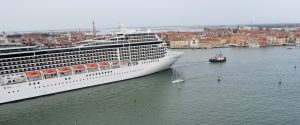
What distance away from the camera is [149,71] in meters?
27.9

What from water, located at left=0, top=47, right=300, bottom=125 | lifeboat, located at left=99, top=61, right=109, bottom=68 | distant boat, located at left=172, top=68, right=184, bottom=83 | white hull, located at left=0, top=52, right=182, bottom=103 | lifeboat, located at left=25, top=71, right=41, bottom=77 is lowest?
water, located at left=0, top=47, right=300, bottom=125

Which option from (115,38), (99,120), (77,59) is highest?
(115,38)

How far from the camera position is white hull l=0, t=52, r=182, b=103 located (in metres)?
20.4

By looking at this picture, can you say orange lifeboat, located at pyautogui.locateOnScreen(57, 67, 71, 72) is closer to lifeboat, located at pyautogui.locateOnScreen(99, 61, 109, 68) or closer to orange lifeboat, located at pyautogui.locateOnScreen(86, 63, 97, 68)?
orange lifeboat, located at pyautogui.locateOnScreen(86, 63, 97, 68)

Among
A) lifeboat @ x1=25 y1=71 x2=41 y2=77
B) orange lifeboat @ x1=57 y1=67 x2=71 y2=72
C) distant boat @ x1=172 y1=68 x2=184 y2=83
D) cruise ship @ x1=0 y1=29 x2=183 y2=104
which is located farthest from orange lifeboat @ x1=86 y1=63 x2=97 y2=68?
distant boat @ x1=172 y1=68 x2=184 y2=83

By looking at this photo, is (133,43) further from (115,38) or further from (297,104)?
(297,104)

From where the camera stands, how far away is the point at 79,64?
24.1 metres

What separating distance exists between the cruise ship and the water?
2.48 ft

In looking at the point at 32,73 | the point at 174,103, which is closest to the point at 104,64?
the point at 32,73

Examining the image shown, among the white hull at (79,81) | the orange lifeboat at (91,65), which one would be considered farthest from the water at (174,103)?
the orange lifeboat at (91,65)

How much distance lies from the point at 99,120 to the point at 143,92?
6.45m

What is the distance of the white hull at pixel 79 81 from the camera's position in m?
20.4

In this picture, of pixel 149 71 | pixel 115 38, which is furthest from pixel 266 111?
pixel 115 38

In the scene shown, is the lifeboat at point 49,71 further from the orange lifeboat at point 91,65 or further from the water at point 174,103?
the orange lifeboat at point 91,65
